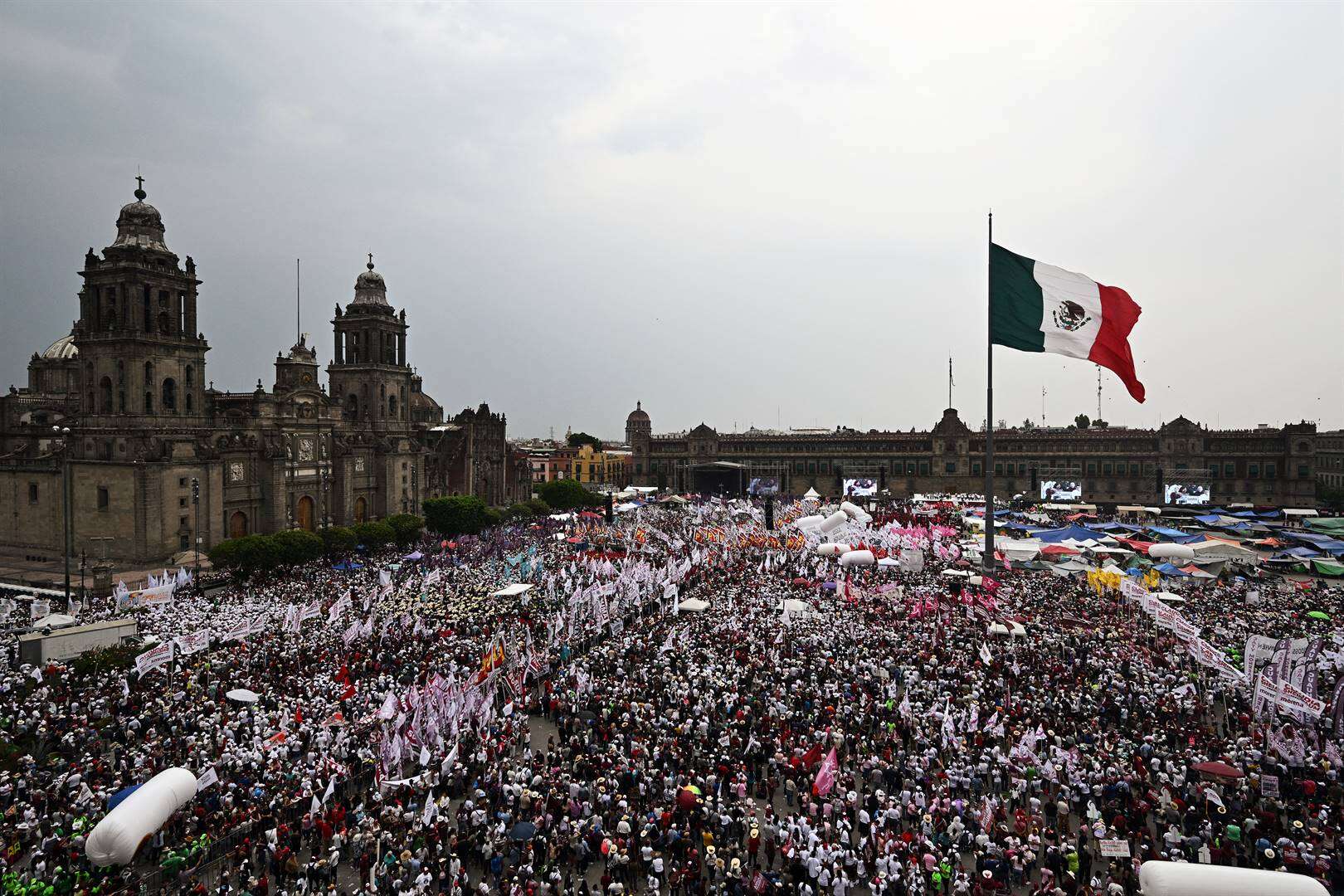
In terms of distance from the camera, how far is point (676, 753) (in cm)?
1639

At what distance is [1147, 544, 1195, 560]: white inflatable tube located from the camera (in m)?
37.4

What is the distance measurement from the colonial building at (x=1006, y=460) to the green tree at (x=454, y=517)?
55686 mm

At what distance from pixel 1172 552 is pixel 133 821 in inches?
1619

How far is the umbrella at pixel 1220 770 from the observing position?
49.1ft

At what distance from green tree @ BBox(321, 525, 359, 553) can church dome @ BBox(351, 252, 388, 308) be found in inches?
1159

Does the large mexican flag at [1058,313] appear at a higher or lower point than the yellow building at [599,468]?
higher

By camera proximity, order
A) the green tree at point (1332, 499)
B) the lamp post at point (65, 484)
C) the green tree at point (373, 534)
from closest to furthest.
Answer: the lamp post at point (65, 484) < the green tree at point (373, 534) < the green tree at point (1332, 499)

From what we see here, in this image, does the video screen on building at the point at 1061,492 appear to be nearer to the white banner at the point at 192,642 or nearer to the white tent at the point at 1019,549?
the white tent at the point at 1019,549

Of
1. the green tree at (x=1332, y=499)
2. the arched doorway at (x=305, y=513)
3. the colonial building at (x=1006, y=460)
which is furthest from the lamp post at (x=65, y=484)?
the green tree at (x=1332, y=499)

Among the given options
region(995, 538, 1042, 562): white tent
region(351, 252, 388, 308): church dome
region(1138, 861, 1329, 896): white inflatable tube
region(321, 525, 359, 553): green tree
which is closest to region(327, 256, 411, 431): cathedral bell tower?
region(351, 252, 388, 308): church dome

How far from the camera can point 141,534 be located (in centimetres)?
4475

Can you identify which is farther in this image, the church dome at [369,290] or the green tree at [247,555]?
the church dome at [369,290]

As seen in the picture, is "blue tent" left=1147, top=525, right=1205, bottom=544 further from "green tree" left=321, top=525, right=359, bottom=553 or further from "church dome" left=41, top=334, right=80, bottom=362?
"church dome" left=41, top=334, right=80, bottom=362

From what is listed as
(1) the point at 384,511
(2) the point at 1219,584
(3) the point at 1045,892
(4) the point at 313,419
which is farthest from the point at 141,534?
(2) the point at 1219,584
